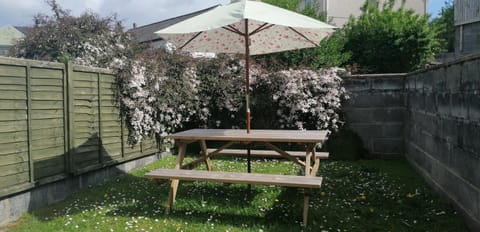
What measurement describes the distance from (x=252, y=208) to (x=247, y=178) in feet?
1.79

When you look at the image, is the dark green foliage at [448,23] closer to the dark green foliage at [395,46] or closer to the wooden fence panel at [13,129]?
the dark green foliage at [395,46]

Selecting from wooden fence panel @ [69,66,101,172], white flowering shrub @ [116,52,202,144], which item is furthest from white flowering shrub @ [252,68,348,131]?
wooden fence panel @ [69,66,101,172]

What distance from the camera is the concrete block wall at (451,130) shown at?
342cm

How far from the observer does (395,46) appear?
10156mm

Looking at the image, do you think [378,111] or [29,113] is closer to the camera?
[29,113]

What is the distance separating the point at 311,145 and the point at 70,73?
2.94 metres

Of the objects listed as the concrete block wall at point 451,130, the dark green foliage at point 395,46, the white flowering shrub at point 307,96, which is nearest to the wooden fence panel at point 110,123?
the white flowering shrub at point 307,96

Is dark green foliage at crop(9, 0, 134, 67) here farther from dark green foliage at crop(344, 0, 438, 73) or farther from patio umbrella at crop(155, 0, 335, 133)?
dark green foliage at crop(344, 0, 438, 73)

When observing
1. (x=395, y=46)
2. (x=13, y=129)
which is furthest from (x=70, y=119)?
(x=395, y=46)

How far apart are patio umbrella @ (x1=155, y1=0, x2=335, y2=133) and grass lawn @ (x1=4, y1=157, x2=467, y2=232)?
999 mm

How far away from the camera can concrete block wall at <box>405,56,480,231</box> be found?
342 centimetres

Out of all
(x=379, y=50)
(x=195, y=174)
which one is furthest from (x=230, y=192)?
(x=379, y=50)

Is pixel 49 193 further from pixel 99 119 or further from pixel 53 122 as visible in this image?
pixel 99 119

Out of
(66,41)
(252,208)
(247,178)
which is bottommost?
(252,208)
